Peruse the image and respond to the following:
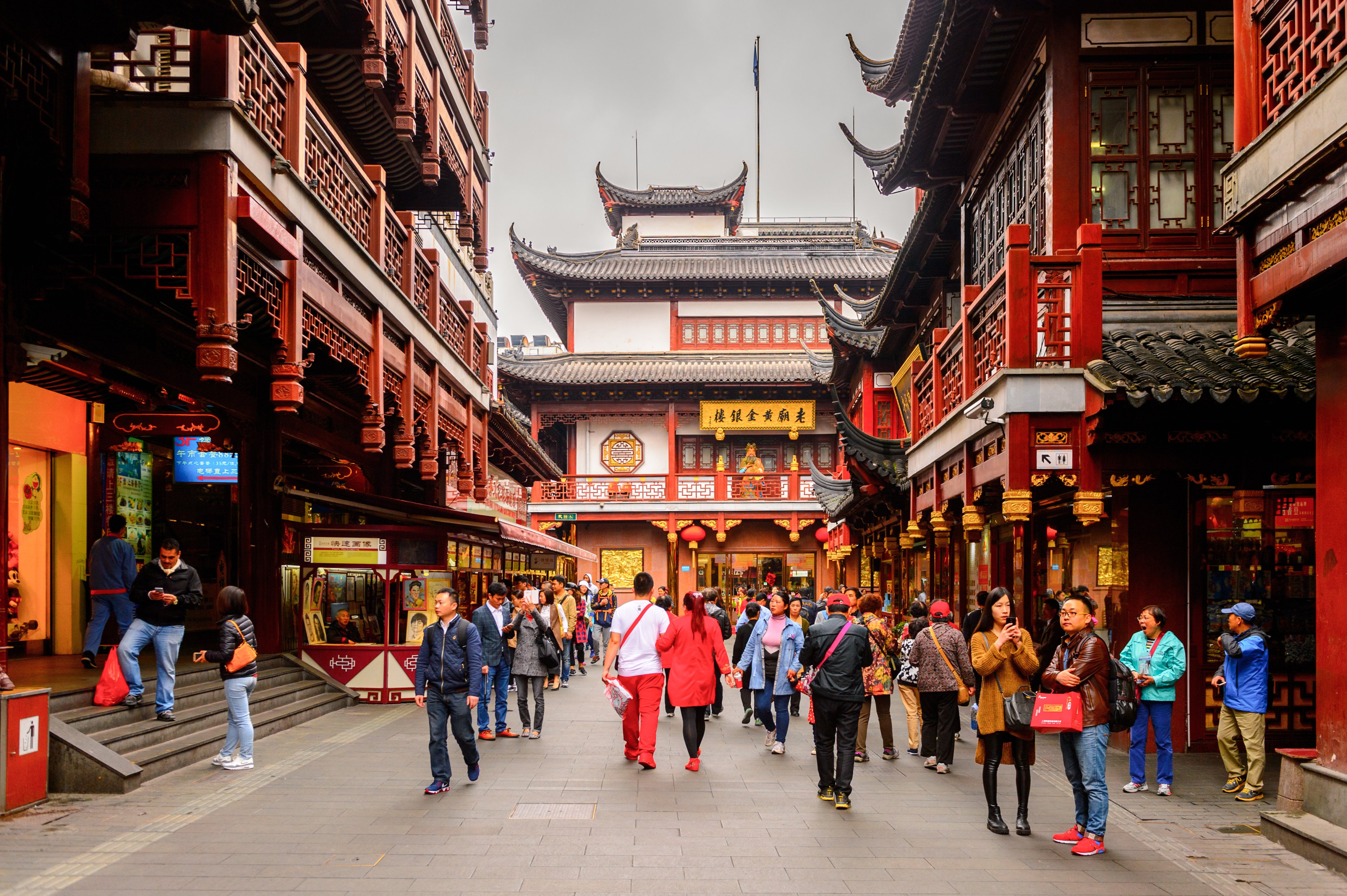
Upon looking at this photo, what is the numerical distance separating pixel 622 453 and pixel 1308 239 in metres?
32.7

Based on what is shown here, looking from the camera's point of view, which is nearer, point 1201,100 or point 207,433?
point 1201,100

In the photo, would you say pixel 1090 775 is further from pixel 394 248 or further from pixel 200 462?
pixel 200 462

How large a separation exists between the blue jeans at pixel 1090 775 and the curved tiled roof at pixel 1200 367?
10.9 feet

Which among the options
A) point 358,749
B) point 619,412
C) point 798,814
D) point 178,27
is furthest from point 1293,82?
point 619,412

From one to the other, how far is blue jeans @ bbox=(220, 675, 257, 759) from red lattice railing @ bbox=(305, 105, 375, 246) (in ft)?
14.3

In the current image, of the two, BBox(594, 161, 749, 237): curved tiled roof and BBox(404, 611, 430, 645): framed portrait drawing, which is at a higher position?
BBox(594, 161, 749, 237): curved tiled roof

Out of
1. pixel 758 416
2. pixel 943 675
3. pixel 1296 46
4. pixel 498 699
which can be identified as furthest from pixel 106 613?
pixel 758 416

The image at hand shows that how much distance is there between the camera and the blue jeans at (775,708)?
11086mm

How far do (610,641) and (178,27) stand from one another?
20.0 feet

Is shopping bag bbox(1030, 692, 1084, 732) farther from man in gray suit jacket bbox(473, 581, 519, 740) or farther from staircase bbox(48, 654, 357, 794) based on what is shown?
staircase bbox(48, 654, 357, 794)

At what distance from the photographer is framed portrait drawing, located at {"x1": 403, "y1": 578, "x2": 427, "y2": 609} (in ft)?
47.0

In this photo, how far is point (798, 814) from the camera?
798 centimetres

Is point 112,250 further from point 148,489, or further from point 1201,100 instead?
point 1201,100

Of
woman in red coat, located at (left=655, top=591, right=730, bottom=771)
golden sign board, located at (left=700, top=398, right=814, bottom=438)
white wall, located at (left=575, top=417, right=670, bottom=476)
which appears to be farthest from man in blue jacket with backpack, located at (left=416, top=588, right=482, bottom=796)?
golden sign board, located at (left=700, top=398, right=814, bottom=438)
